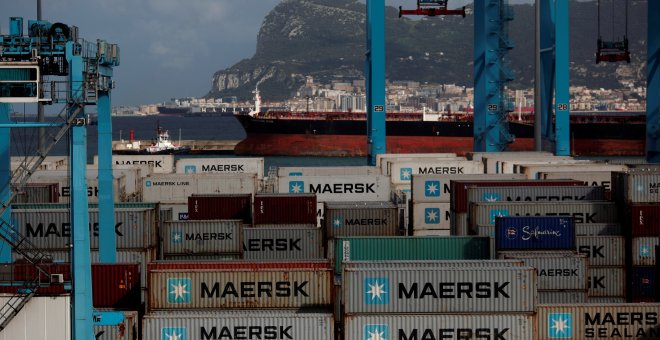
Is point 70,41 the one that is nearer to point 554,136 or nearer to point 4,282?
point 4,282

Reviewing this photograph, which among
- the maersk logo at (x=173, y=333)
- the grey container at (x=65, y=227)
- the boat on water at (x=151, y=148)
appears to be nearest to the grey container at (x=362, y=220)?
the grey container at (x=65, y=227)

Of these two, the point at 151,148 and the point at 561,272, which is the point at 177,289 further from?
the point at 151,148

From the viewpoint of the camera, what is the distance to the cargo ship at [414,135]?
317 feet

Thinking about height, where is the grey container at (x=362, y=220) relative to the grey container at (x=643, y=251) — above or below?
above

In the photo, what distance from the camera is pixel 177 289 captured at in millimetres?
21281

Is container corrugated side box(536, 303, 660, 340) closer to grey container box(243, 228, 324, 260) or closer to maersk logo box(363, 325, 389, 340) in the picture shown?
maersk logo box(363, 325, 389, 340)

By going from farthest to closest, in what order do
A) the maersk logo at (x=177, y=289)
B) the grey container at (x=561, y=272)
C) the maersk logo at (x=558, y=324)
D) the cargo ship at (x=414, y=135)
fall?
the cargo ship at (x=414, y=135) < the grey container at (x=561, y=272) < the maersk logo at (x=177, y=289) < the maersk logo at (x=558, y=324)

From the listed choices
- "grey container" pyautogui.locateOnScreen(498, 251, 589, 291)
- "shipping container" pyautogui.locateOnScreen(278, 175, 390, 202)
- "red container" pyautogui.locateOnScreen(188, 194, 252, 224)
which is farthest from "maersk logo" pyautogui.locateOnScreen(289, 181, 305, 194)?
"grey container" pyautogui.locateOnScreen(498, 251, 589, 291)

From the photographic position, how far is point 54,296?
62.1ft

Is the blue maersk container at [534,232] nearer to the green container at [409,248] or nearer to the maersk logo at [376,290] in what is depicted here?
the green container at [409,248]

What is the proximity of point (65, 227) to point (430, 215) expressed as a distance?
14.2 metres

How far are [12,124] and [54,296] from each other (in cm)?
324

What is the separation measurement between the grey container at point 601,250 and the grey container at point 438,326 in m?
7.57

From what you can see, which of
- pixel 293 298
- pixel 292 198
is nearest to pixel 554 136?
pixel 292 198
